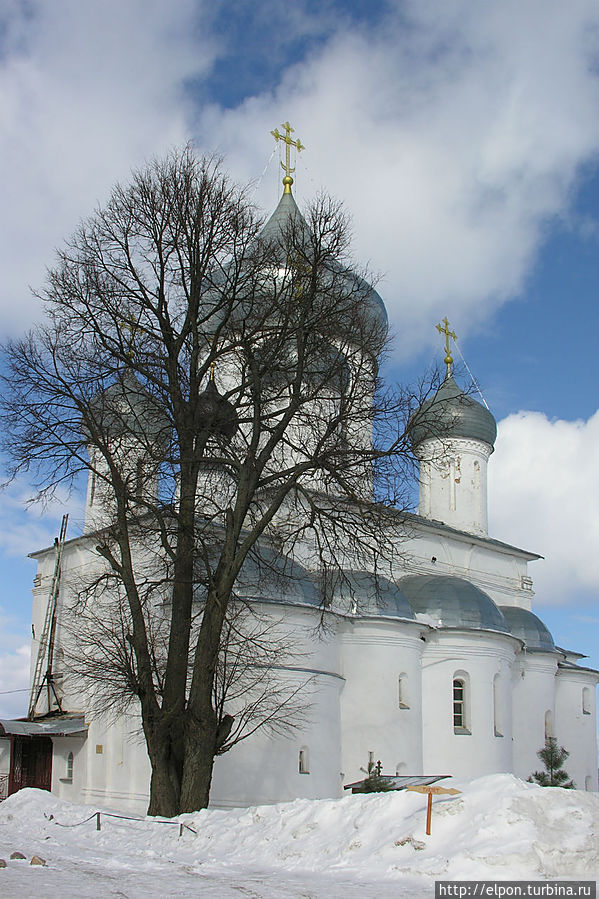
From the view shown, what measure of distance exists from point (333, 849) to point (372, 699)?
11585 millimetres

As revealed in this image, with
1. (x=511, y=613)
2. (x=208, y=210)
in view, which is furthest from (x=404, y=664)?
(x=208, y=210)

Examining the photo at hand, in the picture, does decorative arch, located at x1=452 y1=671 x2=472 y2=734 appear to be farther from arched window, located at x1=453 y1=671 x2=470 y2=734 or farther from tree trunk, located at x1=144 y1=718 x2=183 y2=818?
tree trunk, located at x1=144 y1=718 x2=183 y2=818

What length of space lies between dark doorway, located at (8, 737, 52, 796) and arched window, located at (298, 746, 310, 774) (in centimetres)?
574

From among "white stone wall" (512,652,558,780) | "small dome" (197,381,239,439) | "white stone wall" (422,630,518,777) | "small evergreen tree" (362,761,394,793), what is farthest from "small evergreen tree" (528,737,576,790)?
"small dome" (197,381,239,439)

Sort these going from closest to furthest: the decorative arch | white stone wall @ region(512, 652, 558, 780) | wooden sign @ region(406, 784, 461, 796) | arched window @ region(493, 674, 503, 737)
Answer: wooden sign @ region(406, 784, 461, 796)
the decorative arch
arched window @ region(493, 674, 503, 737)
white stone wall @ region(512, 652, 558, 780)

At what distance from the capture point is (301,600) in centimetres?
1780

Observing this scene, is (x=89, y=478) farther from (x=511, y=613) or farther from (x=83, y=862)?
(x=83, y=862)

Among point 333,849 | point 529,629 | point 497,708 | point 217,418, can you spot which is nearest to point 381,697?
point 497,708

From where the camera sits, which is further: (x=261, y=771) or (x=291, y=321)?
(x=261, y=771)

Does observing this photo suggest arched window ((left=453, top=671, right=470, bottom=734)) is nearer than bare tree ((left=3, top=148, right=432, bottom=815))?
No

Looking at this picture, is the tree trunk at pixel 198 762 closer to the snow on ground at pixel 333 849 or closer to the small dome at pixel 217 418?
the snow on ground at pixel 333 849

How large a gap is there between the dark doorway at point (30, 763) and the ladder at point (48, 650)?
0.59 meters

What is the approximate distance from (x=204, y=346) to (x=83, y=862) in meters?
6.83

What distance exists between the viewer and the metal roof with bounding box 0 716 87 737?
1841 cm
